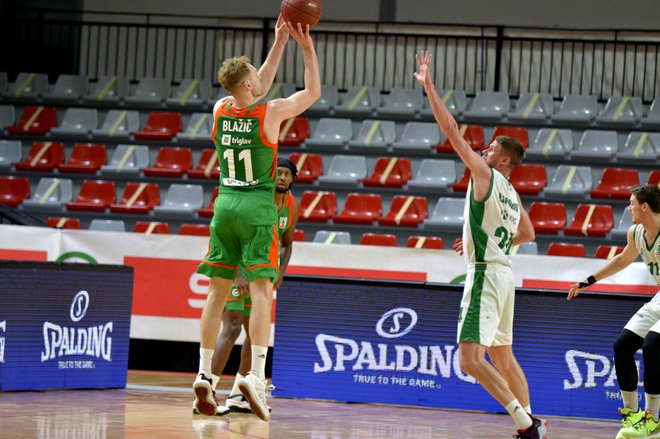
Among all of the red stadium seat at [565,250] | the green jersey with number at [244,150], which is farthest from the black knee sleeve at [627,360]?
the red stadium seat at [565,250]

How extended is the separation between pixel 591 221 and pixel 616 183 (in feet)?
3.07

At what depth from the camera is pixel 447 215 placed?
14.0 m

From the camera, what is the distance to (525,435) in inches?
245

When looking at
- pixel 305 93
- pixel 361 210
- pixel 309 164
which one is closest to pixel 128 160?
pixel 309 164

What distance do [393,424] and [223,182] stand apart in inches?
93.3

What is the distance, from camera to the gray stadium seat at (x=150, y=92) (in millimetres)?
16750

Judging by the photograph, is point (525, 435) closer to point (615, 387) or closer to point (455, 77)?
point (615, 387)

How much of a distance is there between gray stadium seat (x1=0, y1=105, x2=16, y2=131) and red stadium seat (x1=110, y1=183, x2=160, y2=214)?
→ 3.06 metres

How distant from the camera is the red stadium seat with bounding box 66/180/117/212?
14852 mm

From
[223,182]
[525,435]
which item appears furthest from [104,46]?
[525,435]

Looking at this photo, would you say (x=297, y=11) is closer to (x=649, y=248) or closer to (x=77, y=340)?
(x=649, y=248)

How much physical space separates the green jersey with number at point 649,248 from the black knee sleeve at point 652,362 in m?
0.52

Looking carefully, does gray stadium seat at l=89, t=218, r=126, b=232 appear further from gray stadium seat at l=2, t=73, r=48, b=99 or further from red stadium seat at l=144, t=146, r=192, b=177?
gray stadium seat at l=2, t=73, r=48, b=99

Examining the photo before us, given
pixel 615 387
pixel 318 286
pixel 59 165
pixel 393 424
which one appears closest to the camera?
pixel 393 424
